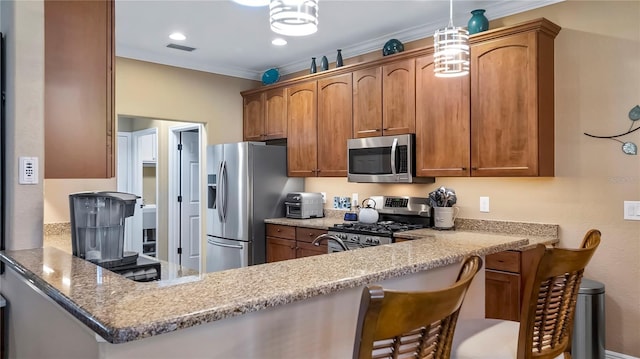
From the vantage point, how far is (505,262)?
308cm

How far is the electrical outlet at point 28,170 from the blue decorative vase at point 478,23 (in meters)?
3.03

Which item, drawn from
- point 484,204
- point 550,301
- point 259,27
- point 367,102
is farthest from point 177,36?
point 550,301

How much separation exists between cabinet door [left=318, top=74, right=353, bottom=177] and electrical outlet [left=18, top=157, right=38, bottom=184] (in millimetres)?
2814

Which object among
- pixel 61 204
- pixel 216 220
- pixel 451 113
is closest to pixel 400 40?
pixel 451 113

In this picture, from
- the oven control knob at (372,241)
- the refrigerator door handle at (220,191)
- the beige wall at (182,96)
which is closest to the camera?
the oven control knob at (372,241)

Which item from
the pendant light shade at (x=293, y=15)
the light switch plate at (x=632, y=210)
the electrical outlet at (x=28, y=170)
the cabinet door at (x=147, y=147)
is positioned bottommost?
the light switch plate at (x=632, y=210)

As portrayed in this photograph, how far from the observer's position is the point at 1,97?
214 cm

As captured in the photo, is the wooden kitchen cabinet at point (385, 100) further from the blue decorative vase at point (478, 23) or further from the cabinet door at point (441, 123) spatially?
the blue decorative vase at point (478, 23)

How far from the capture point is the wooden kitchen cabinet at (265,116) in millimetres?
5117

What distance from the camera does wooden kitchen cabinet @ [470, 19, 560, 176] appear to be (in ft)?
10.4

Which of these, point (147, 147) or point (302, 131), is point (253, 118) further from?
point (147, 147)

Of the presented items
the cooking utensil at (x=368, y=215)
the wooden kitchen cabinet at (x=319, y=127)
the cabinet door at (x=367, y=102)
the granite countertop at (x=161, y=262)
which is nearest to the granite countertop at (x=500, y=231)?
the cooking utensil at (x=368, y=215)

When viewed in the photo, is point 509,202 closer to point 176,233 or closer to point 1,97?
point 1,97

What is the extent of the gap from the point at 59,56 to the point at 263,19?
74.6 inches
